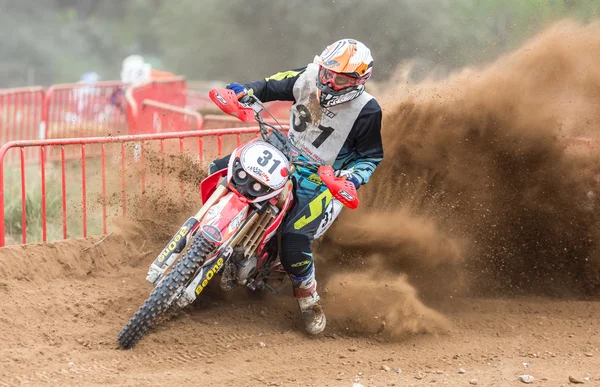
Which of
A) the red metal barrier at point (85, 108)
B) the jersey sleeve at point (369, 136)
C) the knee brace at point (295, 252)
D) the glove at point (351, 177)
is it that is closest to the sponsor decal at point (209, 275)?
the knee brace at point (295, 252)

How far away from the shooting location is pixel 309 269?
6.10 m

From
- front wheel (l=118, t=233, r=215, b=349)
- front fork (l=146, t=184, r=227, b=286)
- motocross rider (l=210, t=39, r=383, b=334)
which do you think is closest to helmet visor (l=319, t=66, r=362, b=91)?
motocross rider (l=210, t=39, r=383, b=334)

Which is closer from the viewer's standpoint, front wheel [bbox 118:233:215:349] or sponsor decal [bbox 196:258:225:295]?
front wheel [bbox 118:233:215:349]

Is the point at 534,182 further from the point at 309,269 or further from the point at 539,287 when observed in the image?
the point at 309,269

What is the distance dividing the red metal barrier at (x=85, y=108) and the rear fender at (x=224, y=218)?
833cm

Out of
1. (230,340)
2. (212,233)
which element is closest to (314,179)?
(212,233)

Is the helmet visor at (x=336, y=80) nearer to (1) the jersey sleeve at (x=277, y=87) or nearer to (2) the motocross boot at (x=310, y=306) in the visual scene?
(1) the jersey sleeve at (x=277, y=87)

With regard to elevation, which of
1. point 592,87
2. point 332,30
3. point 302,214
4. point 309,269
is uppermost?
point 332,30

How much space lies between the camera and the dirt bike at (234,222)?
17.2 feet

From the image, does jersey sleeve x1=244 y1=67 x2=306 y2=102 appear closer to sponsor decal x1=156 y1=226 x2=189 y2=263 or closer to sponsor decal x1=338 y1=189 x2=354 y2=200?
sponsor decal x1=338 y1=189 x2=354 y2=200

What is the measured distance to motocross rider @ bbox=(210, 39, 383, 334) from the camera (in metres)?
5.88

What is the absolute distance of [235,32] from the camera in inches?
1005

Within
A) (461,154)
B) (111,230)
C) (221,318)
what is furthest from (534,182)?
(111,230)

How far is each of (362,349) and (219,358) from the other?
115 centimetres
